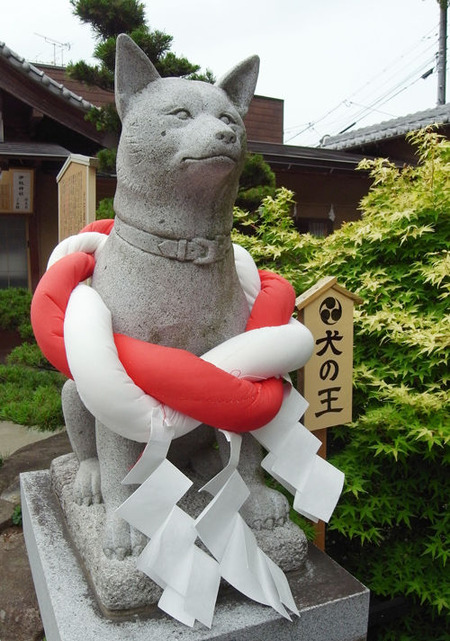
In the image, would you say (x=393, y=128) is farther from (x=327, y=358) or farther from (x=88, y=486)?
(x=88, y=486)

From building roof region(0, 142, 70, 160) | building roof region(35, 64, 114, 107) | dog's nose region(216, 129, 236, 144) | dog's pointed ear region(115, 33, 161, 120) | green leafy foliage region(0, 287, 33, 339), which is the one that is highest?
building roof region(35, 64, 114, 107)

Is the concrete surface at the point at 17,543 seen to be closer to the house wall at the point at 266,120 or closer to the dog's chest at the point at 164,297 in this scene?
the dog's chest at the point at 164,297

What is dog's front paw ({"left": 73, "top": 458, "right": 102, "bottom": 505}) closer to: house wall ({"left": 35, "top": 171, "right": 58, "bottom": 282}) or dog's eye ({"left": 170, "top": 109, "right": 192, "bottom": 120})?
dog's eye ({"left": 170, "top": 109, "right": 192, "bottom": 120})

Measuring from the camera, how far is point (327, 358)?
2504 millimetres

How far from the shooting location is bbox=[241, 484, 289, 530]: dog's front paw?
6.84ft

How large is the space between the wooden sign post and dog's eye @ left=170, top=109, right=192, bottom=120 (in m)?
0.94

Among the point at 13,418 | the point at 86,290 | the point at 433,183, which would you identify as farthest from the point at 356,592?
the point at 13,418

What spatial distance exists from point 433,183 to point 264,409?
2006mm

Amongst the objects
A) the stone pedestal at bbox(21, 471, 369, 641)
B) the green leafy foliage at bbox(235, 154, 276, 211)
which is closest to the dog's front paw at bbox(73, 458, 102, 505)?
the stone pedestal at bbox(21, 471, 369, 641)

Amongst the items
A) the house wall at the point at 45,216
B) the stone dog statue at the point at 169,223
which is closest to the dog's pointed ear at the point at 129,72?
the stone dog statue at the point at 169,223

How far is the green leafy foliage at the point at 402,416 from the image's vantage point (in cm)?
253

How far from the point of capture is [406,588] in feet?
8.74

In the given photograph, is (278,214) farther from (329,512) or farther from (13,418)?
(13,418)

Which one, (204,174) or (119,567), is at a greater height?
(204,174)
